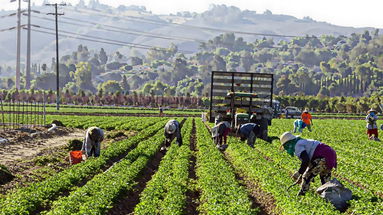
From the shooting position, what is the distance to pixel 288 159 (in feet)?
65.7

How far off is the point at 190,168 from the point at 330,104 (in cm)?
8780

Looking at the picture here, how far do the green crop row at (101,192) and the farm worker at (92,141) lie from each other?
4.51 ft

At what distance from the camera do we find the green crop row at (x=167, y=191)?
11.9m

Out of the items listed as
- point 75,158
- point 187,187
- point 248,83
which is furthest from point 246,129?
point 187,187

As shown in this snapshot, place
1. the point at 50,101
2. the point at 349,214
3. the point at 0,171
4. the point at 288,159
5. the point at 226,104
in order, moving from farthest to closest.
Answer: the point at 50,101
the point at 226,104
the point at 288,159
the point at 0,171
the point at 349,214

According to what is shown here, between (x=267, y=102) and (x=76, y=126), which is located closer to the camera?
(x=267, y=102)

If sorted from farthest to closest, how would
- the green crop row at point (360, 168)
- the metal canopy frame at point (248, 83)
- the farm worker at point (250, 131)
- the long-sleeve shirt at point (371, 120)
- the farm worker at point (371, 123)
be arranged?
the metal canopy frame at point (248, 83)
the long-sleeve shirt at point (371, 120)
the farm worker at point (371, 123)
the farm worker at point (250, 131)
the green crop row at point (360, 168)

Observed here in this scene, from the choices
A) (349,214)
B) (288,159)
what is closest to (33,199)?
(349,214)

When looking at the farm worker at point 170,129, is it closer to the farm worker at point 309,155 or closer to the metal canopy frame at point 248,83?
the metal canopy frame at point 248,83

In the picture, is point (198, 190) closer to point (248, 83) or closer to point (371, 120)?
point (248, 83)

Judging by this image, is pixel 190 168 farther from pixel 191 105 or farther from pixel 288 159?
pixel 191 105

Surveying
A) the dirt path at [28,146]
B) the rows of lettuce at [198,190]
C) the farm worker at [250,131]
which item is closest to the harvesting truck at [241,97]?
the farm worker at [250,131]

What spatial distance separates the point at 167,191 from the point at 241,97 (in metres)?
15.8

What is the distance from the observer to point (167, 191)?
14250 mm
